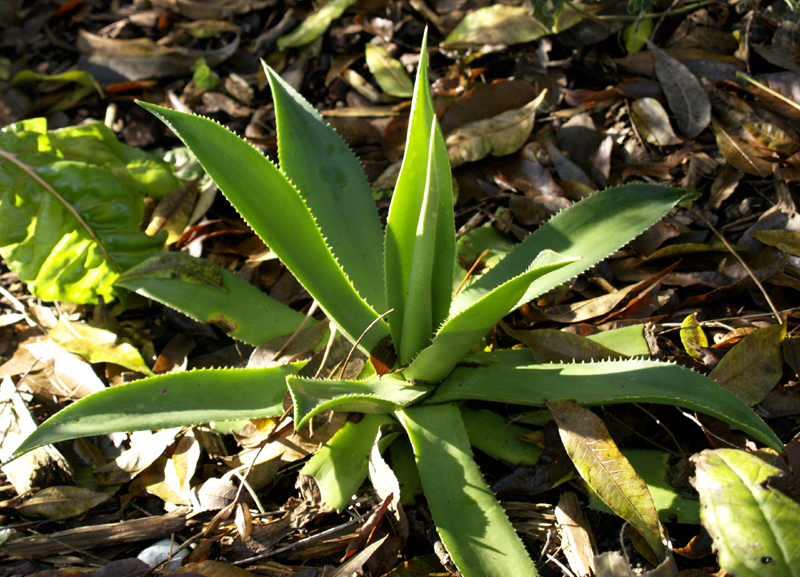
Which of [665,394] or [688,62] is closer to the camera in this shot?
[665,394]

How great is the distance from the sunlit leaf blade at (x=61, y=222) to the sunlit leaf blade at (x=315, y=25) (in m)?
1.01

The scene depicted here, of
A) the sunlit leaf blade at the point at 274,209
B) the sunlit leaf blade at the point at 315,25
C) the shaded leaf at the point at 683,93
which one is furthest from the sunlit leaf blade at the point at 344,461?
the sunlit leaf blade at the point at 315,25

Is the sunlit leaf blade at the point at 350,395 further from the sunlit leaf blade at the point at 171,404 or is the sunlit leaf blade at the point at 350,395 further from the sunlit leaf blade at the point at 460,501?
the sunlit leaf blade at the point at 171,404

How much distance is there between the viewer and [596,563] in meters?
1.02

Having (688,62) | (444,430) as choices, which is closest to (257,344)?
(444,430)

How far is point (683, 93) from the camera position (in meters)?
1.92

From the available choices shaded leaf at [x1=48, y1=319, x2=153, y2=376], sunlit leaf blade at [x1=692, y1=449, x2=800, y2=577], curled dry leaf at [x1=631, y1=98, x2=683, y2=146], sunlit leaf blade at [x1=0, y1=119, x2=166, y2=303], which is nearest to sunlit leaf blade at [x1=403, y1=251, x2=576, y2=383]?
sunlit leaf blade at [x1=692, y1=449, x2=800, y2=577]

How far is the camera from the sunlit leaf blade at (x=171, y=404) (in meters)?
1.10

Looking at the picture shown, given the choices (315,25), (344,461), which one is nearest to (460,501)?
(344,461)

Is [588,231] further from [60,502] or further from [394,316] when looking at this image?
[60,502]

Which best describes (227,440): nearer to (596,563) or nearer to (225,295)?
(225,295)

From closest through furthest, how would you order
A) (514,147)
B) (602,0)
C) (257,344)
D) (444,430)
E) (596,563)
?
1. (596,563)
2. (444,430)
3. (257,344)
4. (514,147)
5. (602,0)

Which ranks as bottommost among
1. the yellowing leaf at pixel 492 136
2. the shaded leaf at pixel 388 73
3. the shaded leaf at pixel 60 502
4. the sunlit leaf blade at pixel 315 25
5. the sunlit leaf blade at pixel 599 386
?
the shaded leaf at pixel 60 502

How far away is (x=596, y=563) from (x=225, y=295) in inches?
43.4
